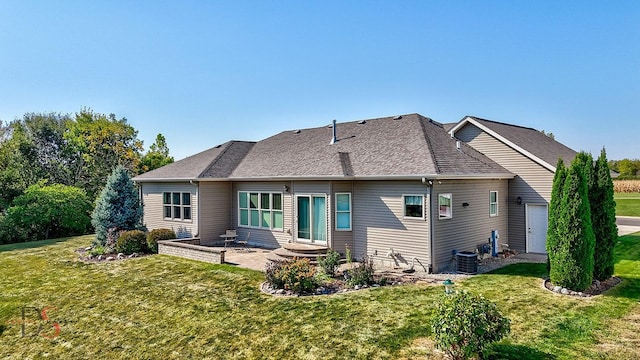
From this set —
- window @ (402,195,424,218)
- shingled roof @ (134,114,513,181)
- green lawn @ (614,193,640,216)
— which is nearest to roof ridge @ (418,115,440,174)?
shingled roof @ (134,114,513,181)

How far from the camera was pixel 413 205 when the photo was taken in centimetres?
1215

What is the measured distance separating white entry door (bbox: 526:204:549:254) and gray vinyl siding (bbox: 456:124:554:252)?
0.18m

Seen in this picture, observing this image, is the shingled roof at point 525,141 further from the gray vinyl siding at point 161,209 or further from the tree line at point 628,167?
the tree line at point 628,167

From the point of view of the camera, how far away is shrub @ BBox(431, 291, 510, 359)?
569cm

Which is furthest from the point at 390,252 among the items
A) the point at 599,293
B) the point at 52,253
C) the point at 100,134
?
the point at 100,134

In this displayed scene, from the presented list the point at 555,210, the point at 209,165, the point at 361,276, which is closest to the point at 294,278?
the point at 361,276

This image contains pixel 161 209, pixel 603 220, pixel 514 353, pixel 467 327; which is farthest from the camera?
pixel 161 209

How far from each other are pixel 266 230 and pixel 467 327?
11920 mm

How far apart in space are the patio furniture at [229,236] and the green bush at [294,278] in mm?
6963

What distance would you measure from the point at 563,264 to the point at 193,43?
1588 cm

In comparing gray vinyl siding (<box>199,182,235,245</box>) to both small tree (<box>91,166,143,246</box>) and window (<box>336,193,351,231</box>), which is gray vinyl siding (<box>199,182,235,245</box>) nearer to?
small tree (<box>91,166,143,246</box>)

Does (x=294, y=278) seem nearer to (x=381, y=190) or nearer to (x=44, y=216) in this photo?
(x=381, y=190)

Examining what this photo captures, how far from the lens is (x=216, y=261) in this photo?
45.3 feet

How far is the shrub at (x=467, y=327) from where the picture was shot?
5.69 m
